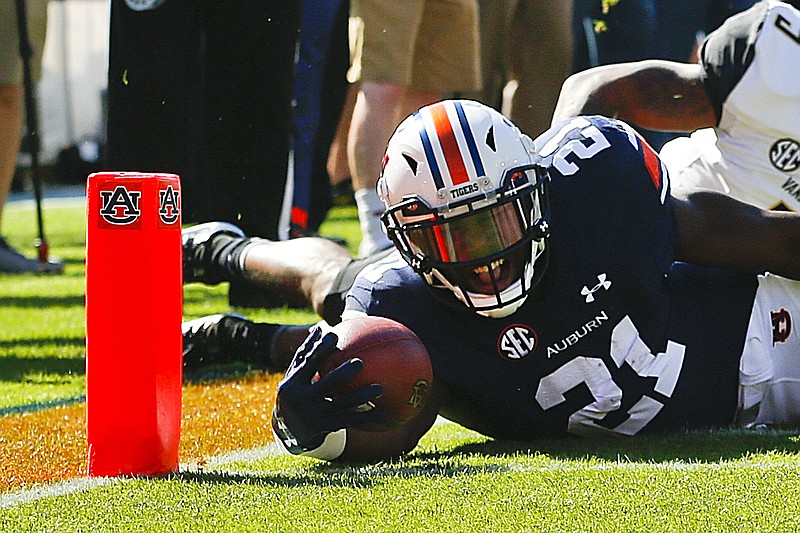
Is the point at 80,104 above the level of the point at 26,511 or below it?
below

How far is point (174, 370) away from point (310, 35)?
402 cm

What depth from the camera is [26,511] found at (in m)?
2.36

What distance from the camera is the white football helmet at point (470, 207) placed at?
2.79m

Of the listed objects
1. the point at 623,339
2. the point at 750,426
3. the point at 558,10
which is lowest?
the point at 750,426

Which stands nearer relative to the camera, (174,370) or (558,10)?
(174,370)

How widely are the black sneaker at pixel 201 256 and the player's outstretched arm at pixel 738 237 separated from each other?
65.5 inches

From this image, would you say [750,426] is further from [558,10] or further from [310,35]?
[310,35]

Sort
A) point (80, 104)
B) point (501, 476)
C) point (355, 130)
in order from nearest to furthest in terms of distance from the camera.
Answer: point (501, 476) → point (355, 130) → point (80, 104)

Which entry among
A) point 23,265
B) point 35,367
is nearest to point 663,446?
point 35,367

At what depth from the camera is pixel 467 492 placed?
94.6 inches

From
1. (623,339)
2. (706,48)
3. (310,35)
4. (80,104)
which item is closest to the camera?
(623,339)

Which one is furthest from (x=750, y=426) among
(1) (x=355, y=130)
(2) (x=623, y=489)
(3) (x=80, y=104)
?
(3) (x=80, y=104)

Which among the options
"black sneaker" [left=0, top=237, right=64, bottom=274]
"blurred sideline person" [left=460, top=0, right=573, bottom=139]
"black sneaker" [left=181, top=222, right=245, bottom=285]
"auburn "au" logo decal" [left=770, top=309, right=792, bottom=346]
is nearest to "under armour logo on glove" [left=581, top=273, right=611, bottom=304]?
"auburn "au" logo decal" [left=770, top=309, right=792, bottom=346]

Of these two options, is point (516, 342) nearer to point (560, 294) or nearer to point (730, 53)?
point (560, 294)
